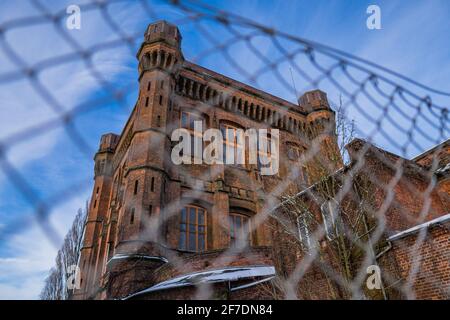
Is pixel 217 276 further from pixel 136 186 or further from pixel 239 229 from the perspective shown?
pixel 239 229

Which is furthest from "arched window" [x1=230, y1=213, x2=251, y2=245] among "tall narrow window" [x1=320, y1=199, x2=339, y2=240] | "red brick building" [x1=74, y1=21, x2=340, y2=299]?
"tall narrow window" [x1=320, y1=199, x2=339, y2=240]

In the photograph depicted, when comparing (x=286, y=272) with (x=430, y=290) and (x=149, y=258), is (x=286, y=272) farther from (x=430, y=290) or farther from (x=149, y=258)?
(x=149, y=258)

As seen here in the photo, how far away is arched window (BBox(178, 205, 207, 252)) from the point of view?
11630 millimetres

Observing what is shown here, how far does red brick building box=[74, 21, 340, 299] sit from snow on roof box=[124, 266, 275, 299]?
0.03 meters

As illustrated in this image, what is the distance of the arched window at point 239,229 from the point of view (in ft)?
42.1

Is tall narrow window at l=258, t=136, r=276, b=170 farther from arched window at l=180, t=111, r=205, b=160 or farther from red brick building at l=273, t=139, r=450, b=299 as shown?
red brick building at l=273, t=139, r=450, b=299

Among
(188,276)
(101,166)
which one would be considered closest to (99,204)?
(101,166)

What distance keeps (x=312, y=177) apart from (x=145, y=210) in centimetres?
610

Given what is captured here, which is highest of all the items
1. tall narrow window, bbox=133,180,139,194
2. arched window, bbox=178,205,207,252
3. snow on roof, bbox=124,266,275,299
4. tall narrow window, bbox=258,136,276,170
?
tall narrow window, bbox=258,136,276,170

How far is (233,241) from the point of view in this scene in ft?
41.5

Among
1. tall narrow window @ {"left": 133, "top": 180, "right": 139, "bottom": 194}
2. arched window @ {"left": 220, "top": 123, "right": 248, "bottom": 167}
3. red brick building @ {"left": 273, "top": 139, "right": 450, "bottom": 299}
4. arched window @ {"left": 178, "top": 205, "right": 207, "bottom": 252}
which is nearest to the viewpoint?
red brick building @ {"left": 273, "top": 139, "right": 450, "bottom": 299}

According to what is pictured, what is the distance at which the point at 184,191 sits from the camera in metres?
12.8

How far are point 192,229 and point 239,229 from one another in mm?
2386

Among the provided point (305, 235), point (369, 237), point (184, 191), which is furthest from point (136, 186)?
point (369, 237)
